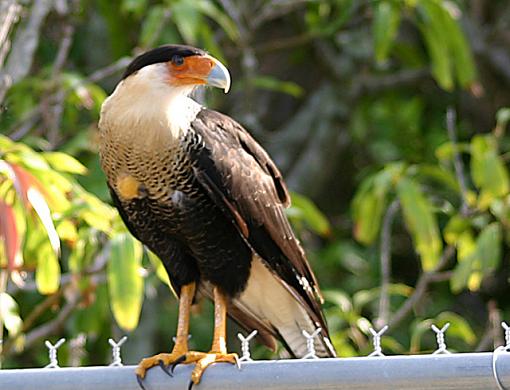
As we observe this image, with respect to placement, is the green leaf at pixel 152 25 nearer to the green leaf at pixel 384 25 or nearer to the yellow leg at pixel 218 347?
the green leaf at pixel 384 25

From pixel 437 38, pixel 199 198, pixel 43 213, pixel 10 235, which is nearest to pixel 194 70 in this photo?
pixel 199 198

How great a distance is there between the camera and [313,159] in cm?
493

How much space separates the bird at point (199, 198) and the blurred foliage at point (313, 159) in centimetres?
25

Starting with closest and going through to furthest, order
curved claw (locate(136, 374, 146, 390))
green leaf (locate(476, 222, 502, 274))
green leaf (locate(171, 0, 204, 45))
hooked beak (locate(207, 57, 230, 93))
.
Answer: curved claw (locate(136, 374, 146, 390)) < hooked beak (locate(207, 57, 230, 93)) < green leaf (locate(476, 222, 502, 274)) < green leaf (locate(171, 0, 204, 45))

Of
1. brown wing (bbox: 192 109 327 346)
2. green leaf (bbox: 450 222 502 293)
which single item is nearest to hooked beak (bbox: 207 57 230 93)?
brown wing (bbox: 192 109 327 346)

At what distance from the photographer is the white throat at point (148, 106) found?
2.50m

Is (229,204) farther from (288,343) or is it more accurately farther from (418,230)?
(418,230)

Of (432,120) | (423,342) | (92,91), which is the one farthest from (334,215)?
(92,91)

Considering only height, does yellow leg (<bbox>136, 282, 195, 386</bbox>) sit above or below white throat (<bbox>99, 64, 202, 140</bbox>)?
below

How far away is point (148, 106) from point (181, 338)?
566 millimetres

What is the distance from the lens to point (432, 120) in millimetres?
5281

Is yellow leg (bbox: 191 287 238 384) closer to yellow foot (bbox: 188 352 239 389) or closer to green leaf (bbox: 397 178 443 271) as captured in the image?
yellow foot (bbox: 188 352 239 389)

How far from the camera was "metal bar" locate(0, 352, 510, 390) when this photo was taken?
62.2 inches

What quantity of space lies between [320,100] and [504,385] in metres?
3.59
